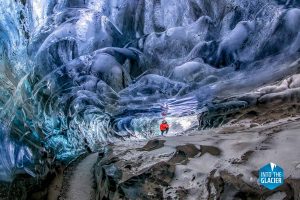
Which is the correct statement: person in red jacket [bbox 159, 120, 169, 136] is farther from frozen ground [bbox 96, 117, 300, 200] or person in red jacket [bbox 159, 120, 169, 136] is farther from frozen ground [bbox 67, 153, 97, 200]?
Answer: frozen ground [bbox 67, 153, 97, 200]

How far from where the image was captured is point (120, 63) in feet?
18.1

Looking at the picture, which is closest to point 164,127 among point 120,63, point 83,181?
point 120,63

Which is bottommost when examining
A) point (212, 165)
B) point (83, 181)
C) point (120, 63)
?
point (83, 181)

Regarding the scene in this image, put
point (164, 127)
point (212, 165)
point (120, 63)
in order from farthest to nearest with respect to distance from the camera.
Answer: point (120, 63)
point (164, 127)
point (212, 165)

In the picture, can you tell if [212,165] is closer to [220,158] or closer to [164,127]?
[220,158]

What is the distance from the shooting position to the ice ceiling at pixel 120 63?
194 inches

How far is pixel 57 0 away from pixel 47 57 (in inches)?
29.1

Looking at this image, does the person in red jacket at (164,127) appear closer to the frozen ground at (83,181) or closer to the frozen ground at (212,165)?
the frozen ground at (212,165)

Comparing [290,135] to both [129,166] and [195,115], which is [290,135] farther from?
[129,166]

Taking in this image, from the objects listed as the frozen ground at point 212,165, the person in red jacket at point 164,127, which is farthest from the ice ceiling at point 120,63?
the frozen ground at point 212,165

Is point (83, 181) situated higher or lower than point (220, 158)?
lower

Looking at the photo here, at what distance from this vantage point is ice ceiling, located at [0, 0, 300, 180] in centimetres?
494

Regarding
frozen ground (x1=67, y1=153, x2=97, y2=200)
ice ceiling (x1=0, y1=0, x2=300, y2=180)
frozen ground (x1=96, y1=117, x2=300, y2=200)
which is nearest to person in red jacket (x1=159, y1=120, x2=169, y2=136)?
ice ceiling (x1=0, y1=0, x2=300, y2=180)

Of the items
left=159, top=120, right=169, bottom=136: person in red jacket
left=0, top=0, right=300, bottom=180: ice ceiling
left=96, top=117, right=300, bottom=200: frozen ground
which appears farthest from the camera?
left=159, top=120, right=169, bottom=136: person in red jacket
